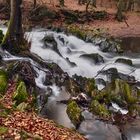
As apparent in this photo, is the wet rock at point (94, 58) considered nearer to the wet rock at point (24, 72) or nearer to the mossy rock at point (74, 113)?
the wet rock at point (24, 72)

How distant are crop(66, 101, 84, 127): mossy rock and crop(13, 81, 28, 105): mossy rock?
153cm

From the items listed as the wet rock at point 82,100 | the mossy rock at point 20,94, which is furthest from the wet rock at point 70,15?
the mossy rock at point 20,94

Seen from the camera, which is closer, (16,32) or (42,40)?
(16,32)

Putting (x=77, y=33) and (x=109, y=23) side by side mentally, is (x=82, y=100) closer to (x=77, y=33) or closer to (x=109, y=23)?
(x=77, y=33)

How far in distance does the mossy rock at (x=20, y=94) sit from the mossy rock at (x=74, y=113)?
1.53 meters

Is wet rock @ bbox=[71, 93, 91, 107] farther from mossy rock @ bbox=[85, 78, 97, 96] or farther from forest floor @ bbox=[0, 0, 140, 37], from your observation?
forest floor @ bbox=[0, 0, 140, 37]

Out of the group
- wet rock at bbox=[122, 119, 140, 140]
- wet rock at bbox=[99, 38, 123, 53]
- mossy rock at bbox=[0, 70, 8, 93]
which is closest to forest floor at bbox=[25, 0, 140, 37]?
wet rock at bbox=[99, 38, 123, 53]

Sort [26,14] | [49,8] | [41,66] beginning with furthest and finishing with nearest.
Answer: [49,8] → [26,14] → [41,66]

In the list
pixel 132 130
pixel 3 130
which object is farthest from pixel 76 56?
pixel 3 130

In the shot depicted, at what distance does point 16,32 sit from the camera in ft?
57.2

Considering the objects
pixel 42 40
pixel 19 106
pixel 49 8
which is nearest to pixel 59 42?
pixel 42 40

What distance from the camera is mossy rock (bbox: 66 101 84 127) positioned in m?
12.3

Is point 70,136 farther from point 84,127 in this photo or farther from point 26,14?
point 26,14

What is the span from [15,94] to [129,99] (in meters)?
4.44
